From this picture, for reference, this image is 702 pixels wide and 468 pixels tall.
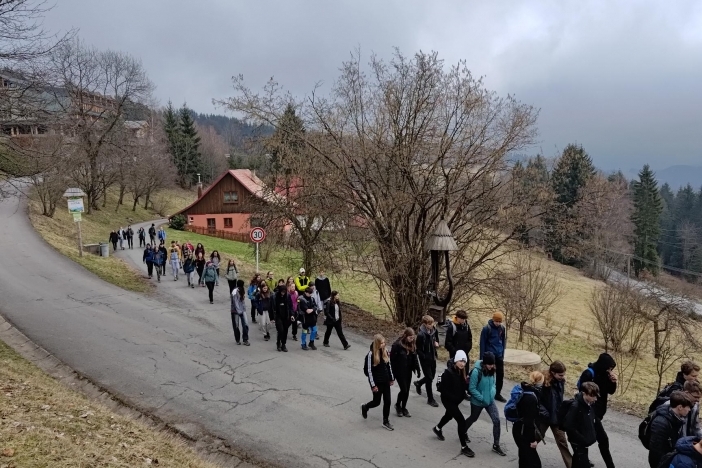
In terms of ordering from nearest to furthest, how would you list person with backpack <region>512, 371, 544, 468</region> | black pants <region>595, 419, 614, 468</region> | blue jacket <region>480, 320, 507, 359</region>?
person with backpack <region>512, 371, 544, 468</region>, black pants <region>595, 419, 614, 468</region>, blue jacket <region>480, 320, 507, 359</region>

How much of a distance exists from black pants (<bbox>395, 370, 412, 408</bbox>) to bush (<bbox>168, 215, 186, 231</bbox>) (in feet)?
138

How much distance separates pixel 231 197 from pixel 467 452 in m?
43.8

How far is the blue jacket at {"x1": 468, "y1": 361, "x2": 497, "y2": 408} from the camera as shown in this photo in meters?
7.15

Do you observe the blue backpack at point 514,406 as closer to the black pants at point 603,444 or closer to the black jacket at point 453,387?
the black jacket at point 453,387

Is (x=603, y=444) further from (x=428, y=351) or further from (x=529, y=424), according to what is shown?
(x=428, y=351)

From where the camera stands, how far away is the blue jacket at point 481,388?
7.15 metres

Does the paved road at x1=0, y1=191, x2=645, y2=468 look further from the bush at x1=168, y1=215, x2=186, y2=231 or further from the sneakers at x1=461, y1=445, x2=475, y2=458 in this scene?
the bush at x1=168, y1=215, x2=186, y2=231

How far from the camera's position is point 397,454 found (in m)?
7.32

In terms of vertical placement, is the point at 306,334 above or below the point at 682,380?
below

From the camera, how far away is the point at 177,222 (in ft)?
153

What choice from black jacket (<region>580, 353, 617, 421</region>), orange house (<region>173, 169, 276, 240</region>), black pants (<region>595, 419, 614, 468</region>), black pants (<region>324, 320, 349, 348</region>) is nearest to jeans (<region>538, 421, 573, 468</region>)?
black pants (<region>595, 419, 614, 468</region>)

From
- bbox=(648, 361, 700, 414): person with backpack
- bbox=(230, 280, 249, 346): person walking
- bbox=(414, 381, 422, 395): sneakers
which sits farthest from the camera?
bbox=(230, 280, 249, 346): person walking

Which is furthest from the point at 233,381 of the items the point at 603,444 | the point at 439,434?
the point at 603,444

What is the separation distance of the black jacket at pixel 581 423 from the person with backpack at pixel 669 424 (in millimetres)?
699
